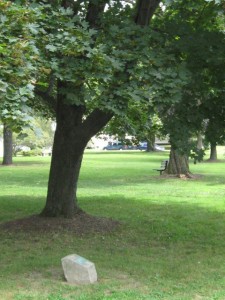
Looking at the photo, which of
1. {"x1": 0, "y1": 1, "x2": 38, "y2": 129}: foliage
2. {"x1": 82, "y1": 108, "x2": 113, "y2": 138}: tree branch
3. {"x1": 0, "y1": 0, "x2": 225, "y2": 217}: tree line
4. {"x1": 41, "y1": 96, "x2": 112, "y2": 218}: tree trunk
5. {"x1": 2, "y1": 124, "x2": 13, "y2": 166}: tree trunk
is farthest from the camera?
{"x1": 2, "y1": 124, "x2": 13, "y2": 166}: tree trunk

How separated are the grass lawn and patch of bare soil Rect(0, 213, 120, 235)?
0.26 meters

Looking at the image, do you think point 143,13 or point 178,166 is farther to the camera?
point 178,166

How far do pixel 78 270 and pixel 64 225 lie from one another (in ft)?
11.5

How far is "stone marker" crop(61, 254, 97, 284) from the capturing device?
236 inches

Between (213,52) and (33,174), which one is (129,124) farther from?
(33,174)

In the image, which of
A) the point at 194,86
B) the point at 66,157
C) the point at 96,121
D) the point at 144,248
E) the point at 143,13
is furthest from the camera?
the point at 66,157

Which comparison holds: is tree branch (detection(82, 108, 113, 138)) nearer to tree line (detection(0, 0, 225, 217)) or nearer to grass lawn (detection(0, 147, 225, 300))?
tree line (detection(0, 0, 225, 217))

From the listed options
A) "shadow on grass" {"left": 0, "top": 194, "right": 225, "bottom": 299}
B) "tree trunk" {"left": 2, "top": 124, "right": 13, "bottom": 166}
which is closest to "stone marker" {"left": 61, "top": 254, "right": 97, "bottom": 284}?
"shadow on grass" {"left": 0, "top": 194, "right": 225, "bottom": 299}

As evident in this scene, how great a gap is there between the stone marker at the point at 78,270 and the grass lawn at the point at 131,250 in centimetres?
11

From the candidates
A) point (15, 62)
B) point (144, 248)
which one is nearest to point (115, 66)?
point (15, 62)

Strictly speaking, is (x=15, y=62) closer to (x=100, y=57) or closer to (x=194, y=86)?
(x=100, y=57)

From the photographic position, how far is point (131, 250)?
26.6 ft

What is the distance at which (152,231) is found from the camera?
961 cm

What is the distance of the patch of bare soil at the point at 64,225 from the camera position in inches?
367
